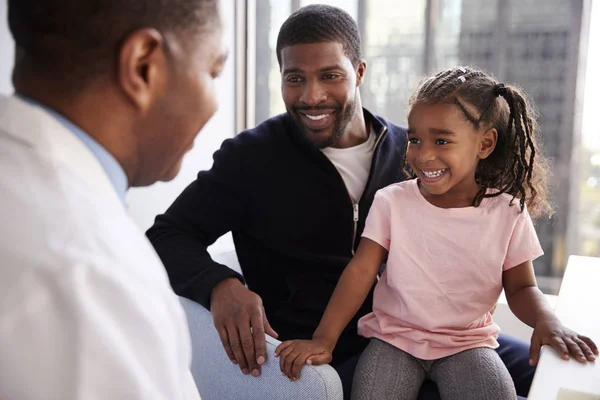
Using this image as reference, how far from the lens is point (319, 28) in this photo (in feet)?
5.70

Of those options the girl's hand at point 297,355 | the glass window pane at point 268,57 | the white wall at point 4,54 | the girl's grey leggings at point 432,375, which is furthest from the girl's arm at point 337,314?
the glass window pane at point 268,57

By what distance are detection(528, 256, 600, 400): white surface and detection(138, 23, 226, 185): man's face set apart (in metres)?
0.70

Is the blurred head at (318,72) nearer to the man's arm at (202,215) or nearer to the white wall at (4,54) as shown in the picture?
the man's arm at (202,215)

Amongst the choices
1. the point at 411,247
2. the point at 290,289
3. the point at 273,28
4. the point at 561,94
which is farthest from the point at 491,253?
the point at 273,28

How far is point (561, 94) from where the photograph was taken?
9.13 ft

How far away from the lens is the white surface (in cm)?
106

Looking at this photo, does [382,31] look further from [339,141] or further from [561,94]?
[339,141]

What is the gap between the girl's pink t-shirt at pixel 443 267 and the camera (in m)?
1.45

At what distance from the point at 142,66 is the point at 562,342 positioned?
0.96m

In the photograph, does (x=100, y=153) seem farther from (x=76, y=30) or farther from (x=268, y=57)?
(x=268, y=57)

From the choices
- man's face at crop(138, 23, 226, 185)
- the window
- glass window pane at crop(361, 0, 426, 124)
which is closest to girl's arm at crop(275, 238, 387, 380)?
man's face at crop(138, 23, 226, 185)

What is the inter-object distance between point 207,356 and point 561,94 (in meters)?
2.10

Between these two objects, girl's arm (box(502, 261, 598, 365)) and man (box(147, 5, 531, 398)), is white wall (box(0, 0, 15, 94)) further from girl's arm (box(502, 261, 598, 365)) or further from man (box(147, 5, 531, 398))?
girl's arm (box(502, 261, 598, 365))

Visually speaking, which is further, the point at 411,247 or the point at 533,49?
the point at 533,49
